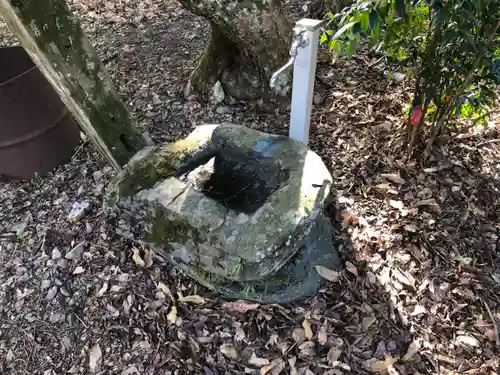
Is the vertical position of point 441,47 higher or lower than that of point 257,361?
higher

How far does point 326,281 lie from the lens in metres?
2.09

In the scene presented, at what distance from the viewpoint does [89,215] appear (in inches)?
100

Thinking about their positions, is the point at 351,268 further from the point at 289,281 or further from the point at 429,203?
the point at 429,203

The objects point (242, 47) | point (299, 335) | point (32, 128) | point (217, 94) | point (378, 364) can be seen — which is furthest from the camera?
point (217, 94)

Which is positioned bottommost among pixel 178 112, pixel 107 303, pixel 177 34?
pixel 107 303

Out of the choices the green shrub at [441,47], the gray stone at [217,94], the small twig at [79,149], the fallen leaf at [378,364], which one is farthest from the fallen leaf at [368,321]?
the small twig at [79,149]

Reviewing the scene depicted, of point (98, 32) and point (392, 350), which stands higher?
point (98, 32)

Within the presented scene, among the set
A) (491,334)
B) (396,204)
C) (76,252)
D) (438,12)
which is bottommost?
(491,334)

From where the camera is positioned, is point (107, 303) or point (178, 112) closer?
point (107, 303)

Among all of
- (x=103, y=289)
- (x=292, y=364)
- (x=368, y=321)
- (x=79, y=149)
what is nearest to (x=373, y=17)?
(x=368, y=321)

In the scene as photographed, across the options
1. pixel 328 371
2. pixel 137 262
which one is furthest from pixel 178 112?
pixel 328 371

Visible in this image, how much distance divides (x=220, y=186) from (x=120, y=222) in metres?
0.66

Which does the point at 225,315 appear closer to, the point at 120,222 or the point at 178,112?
the point at 120,222

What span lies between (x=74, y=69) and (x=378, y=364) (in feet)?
6.76
